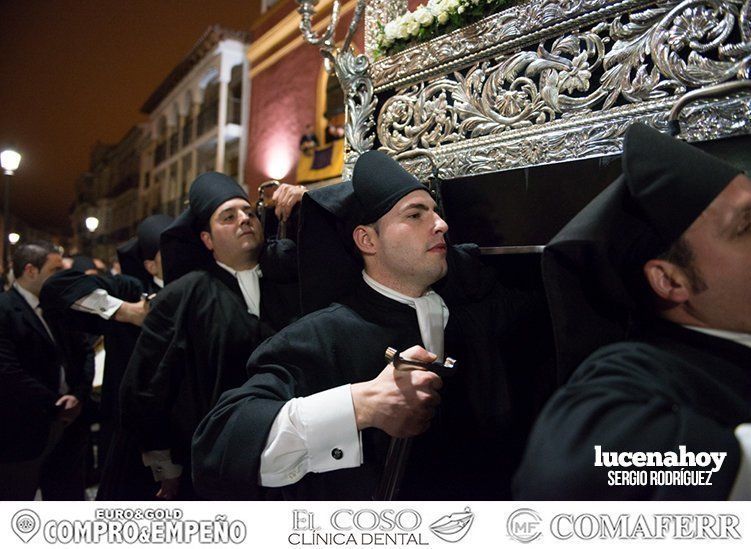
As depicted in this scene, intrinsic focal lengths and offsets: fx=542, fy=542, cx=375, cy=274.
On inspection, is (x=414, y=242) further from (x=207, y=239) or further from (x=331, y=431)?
(x=207, y=239)

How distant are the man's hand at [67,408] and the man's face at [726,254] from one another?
78.5 inches

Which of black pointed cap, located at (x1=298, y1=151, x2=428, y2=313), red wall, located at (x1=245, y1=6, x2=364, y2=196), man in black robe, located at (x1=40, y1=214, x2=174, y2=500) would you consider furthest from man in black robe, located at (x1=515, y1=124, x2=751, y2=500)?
red wall, located at (x1=245, y1=6, x2=364, y2=196)

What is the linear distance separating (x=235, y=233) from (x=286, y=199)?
258 millimetres

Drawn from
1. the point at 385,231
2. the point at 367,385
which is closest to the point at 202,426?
the point at 367,385

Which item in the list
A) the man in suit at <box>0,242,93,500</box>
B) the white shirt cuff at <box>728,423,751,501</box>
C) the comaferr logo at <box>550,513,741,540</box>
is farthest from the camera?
the man in suit at <box>0,242,93,500</box>

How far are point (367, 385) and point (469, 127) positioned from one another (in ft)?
2.32

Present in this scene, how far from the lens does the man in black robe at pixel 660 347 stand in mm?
702

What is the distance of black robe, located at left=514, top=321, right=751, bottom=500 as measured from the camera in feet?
2.29

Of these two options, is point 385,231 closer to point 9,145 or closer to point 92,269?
point 9,145

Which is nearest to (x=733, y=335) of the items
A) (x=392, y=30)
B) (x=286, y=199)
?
(x=286, y=199)

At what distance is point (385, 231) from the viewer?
114cm

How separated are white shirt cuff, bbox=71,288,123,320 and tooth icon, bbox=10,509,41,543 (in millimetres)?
869

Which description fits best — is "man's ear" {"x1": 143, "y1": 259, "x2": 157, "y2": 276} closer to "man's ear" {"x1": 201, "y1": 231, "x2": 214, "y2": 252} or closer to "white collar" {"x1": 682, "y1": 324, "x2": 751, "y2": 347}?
"man's ear" {"x1": 201, "y1": 231, "x2": 214, "y2": 252}

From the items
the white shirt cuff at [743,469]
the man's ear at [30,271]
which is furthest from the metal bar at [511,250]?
the man's ear at [30,271]
